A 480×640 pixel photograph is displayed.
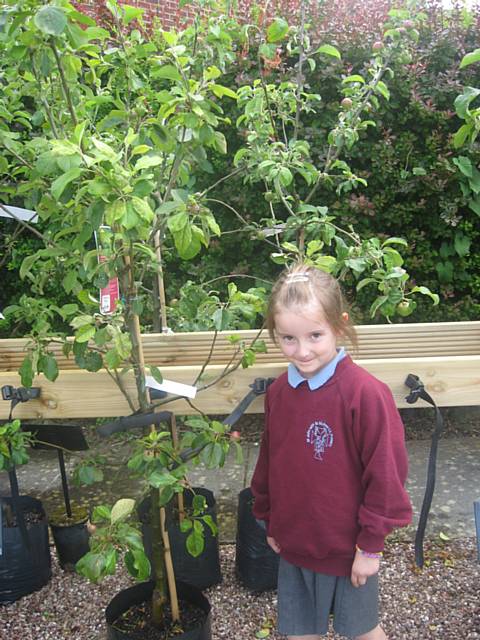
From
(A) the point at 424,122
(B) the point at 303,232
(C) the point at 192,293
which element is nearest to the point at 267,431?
(C) the point at 192,293

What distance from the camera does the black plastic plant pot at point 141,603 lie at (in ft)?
6.05

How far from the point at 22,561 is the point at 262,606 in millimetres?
980

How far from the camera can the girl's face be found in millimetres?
1553

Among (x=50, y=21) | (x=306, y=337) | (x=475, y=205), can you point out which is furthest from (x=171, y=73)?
(x=475, y=205)

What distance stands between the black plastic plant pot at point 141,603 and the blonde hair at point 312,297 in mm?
971

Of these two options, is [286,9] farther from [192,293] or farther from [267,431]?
[267,431]

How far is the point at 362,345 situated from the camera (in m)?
2.34

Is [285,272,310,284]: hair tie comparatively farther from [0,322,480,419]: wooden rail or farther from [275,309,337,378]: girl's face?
[0,322,480,419]: wooden rail

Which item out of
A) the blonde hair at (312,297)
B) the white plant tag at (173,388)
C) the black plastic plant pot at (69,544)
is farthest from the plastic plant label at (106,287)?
the black plastic plant pot at (69,544)

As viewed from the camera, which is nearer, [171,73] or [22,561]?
[171,73]

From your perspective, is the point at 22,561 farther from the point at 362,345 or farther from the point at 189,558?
the point at 362,345

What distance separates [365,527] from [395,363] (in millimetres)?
611

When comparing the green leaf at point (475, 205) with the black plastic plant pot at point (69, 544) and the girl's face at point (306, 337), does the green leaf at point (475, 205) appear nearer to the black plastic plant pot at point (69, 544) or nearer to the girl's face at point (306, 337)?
the girl's face at point (306, 337)

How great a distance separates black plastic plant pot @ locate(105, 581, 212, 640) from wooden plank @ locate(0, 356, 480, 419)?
604mm
